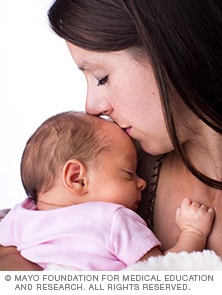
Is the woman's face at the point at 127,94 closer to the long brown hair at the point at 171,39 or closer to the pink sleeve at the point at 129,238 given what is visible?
the long brown hair at the point at 171,39

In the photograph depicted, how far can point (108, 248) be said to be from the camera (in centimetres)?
99

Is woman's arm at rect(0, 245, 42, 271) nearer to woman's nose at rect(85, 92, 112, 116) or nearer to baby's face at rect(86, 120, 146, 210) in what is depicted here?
baby's face at rect(86, 120, 146, 210)

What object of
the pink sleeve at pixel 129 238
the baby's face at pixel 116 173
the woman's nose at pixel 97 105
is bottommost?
the pink sleeve at pixel 129 238

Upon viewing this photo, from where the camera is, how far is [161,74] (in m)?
1.03

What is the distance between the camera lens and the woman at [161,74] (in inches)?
40.3

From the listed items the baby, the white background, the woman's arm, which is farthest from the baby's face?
the white background

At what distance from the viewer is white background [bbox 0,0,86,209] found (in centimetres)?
133

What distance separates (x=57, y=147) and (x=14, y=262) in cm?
20

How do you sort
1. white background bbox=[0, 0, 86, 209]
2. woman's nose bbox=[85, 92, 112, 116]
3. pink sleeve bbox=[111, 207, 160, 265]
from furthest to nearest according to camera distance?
white background bbox=[0, 0, 86, 209], woman's nose bbox=[85, 92, 112, 116], pink sleeve bbox=[111, 207, 160, 265]

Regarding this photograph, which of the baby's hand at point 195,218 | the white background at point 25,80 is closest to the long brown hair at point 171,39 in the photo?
the baby's hand at point 195,218

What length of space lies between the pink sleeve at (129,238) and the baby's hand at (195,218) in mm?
77

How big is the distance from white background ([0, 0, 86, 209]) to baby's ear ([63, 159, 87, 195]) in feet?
0.91

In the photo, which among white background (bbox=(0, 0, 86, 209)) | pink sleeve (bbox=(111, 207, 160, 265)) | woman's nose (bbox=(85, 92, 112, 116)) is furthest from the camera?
white background (bbox=(0, 0, 86, 209))

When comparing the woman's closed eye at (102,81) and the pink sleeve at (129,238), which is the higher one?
the woman's closed eye at (102,81)
